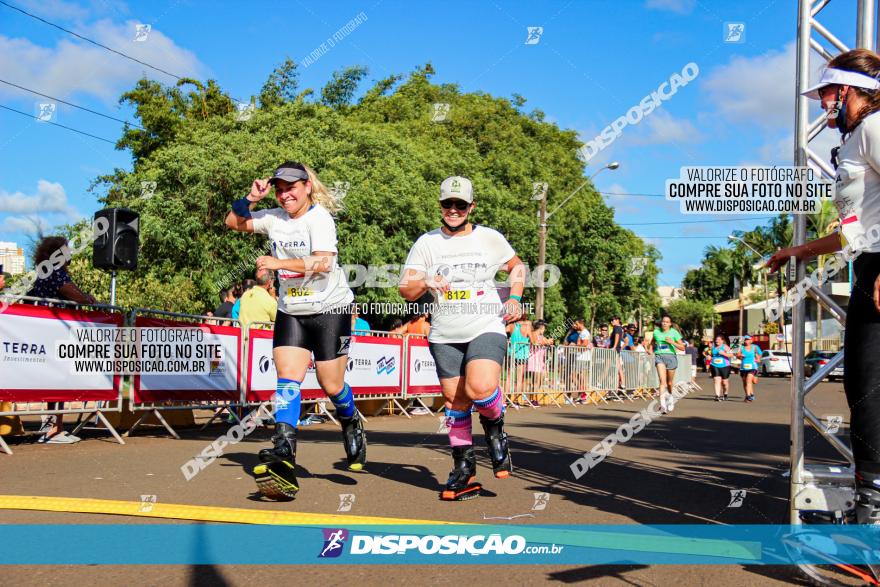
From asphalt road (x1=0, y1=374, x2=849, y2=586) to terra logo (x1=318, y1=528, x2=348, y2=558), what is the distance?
227 mm

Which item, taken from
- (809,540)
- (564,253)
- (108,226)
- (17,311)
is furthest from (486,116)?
(809,540)

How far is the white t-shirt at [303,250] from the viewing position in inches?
239

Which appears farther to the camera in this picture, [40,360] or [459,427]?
[40,360]

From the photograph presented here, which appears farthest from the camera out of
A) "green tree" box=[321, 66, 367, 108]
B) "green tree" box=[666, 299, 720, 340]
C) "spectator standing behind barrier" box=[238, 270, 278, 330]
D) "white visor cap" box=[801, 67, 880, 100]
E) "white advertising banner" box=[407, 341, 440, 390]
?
"green tree" box=[666, 299, 720, 340]

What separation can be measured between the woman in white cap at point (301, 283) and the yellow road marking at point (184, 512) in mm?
993

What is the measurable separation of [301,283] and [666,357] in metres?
15.0

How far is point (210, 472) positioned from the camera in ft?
22.4

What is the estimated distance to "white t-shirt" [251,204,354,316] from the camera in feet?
19.9

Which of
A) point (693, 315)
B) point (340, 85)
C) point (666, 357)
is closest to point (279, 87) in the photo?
point (340, 85)

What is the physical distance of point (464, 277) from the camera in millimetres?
6203

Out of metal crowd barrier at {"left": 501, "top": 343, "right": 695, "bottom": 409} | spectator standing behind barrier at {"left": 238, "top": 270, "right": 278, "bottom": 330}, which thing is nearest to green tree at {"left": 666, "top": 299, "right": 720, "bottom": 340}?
metal crowd barrier at {"left": 501, "top": 343, "right": 695, "bottom": 409}

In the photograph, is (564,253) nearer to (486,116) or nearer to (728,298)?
(486,116)

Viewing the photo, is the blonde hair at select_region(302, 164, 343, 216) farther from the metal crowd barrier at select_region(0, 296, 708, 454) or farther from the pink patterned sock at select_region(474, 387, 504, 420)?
the metal crowd barrier at select_region(0, 296, 708, 454)

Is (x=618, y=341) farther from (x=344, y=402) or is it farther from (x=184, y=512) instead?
(x=184, y=512)
